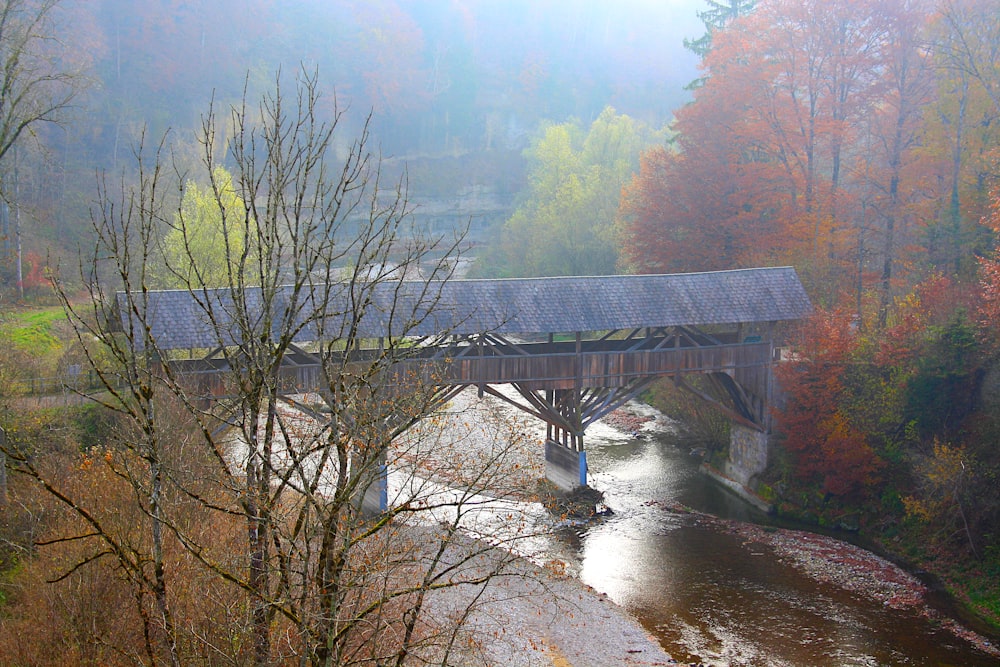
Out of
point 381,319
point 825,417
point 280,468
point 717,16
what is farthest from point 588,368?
point 717,16

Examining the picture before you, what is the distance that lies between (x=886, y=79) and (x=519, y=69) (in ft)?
127

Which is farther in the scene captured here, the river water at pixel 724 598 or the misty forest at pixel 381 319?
the river water at pixel 724 598

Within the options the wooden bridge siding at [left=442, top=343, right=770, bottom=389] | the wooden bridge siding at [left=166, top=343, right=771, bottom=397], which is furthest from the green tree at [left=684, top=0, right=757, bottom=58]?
the wooden bridge siding at [left=442, top=343, right=770, bottom=389]

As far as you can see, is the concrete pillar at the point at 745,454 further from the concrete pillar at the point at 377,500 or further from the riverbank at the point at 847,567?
the concrete pillar at the point at 377,500

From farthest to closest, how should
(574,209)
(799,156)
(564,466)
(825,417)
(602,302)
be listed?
1. (574,209)
2. (799,156)
3. (564,466)
4. (825,417)
5. (602,302)

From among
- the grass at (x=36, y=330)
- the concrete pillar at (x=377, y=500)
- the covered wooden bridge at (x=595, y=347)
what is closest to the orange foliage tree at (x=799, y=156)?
the covered wooden bridge at (x=595, y=347)

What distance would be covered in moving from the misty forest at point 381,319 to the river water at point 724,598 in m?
1.28

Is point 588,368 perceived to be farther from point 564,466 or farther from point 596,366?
point 564,466

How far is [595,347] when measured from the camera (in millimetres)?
19984

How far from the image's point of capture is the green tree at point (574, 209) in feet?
106

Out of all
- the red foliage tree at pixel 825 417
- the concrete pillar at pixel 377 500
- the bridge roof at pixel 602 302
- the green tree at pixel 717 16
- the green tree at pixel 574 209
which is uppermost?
the green tree at pixel 717 16

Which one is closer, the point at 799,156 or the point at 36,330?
the point at 36,330

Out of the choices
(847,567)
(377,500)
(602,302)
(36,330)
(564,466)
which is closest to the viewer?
(847,567)

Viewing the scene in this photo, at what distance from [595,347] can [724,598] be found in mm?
7754
